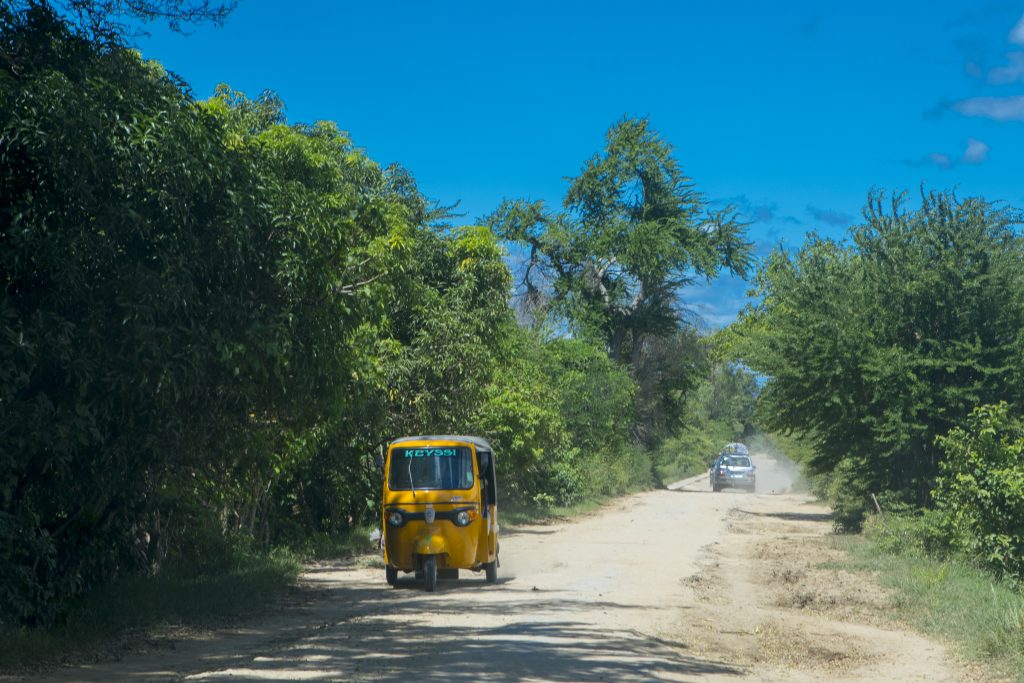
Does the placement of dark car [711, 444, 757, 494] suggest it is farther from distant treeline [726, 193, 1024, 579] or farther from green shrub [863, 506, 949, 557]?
green shrub [863, 506, 949, 557]

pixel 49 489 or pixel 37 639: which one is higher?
pixel 49 489

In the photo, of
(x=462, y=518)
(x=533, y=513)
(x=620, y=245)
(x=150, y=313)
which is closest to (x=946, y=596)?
(x=462, y=518)

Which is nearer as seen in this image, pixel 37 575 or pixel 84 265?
pixel 84 265

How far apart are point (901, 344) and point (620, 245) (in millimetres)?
32721

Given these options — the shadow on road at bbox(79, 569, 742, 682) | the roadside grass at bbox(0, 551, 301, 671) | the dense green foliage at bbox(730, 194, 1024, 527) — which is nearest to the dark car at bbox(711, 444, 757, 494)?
the dense green foliage at bbox(730, 194, 1024, 527)

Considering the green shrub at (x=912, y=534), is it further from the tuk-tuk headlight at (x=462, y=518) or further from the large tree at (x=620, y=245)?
the large tree at (x=620, y=245)

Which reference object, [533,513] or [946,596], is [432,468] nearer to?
[946,596]

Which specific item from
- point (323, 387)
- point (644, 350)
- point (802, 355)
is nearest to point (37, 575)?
point (323, 387)

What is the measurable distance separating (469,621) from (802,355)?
19.4 meters

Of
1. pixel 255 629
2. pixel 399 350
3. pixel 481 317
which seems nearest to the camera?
pixel 255 629

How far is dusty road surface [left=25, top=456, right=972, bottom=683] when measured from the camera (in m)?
10.7

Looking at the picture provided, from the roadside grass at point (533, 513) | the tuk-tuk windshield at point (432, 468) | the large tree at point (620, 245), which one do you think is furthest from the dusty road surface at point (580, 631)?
the large tree at point (620, 245)

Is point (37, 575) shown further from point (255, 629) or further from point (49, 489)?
point (255, 629)

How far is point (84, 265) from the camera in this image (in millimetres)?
11336
